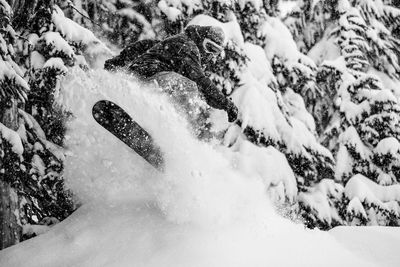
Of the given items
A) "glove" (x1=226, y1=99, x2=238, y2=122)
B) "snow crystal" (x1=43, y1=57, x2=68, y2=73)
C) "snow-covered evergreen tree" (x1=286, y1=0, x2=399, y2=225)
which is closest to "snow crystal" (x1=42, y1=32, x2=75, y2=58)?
"snow crystal" (x1=43, y1=57, x2=68, y2=73)

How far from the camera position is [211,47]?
179 inches

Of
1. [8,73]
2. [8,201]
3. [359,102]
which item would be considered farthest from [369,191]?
[8,73]

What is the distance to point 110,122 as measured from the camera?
12.8 ft

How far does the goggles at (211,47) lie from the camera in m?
4.51

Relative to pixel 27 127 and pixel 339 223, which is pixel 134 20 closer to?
pixel 27 127

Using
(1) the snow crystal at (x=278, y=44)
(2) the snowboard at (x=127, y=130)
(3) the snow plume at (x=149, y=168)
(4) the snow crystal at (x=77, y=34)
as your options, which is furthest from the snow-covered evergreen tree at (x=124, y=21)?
(2) the snowboard at (x=127, y=130)

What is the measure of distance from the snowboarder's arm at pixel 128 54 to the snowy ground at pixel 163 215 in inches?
7.4

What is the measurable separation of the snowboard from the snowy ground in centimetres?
14

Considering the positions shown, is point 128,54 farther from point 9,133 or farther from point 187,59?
point 9,133

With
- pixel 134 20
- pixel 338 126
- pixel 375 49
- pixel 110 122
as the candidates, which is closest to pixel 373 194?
pixel 338 126

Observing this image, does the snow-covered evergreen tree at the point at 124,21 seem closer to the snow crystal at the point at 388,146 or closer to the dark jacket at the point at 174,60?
the dark jacket at the point at 174,60

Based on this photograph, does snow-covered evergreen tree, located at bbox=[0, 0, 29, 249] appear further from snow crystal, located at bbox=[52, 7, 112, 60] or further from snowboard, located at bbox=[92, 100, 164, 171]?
snow crystal, located at bbox=[52, 7, 112, 60]

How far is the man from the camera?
4.02 meters

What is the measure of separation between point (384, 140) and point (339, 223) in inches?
85.7
